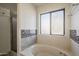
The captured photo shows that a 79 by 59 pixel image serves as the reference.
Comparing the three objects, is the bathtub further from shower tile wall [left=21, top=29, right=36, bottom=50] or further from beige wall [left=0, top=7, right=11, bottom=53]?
beige wall [left=0, top=7, right=11, bottom=53]

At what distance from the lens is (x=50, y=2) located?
1009mm

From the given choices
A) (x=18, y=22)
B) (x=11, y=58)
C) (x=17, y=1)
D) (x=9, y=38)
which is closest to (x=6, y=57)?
(x=11, y=58)

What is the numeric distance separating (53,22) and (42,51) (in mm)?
306

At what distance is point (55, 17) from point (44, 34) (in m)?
0.20

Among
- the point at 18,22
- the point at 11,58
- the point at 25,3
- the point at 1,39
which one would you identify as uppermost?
the point at 25,3

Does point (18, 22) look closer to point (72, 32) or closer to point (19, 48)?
point (19, 48)

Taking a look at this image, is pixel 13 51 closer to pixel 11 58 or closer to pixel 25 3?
pixel 11 58

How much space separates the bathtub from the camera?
3.37 ft

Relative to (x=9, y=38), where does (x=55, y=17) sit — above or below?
above

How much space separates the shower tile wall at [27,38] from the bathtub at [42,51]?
41 millimetres

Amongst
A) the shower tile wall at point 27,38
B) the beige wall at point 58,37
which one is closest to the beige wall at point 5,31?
the shower tile wall at point 27,38

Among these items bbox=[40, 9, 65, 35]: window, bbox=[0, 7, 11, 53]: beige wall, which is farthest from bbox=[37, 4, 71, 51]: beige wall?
bbox=[0, 7, 11, 53]: beige wall

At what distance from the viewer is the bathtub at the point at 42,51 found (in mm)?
1028

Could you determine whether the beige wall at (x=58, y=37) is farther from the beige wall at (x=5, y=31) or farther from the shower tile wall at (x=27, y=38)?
the beige wall at (x=5, y=31)
